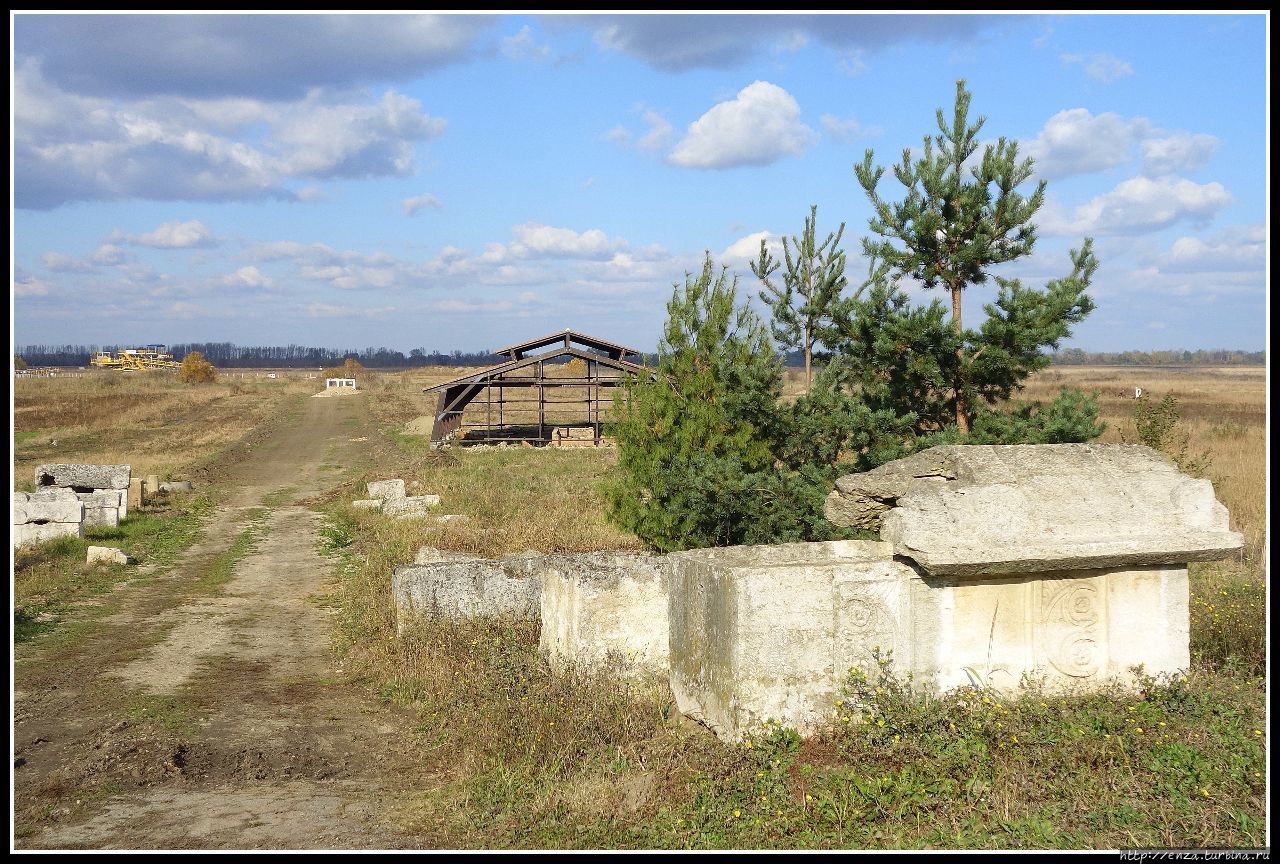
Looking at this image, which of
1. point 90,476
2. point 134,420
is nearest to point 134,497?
point 90,476

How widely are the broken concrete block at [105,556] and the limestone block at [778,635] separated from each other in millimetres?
12198

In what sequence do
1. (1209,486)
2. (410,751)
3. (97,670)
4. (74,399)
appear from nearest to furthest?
(1209,486) < (410,751) < (97,670) < (74,399)

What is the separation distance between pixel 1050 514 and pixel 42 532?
16.3m

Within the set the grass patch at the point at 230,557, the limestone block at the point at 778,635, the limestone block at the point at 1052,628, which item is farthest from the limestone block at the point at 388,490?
the limestone block at the point at 1052,628

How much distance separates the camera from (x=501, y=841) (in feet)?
17.0

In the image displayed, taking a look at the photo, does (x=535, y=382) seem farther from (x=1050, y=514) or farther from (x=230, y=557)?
(x=1050, y=514)

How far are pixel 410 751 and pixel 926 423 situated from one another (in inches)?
245

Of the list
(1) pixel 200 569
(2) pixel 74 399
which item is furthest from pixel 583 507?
(2) pixel 74 399

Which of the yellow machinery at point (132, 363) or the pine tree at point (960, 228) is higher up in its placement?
the yellow machinery at point (132, 363)

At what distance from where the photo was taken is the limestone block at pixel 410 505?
719 inches

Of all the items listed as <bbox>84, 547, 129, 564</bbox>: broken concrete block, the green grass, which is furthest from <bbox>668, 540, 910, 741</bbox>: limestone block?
<bbox>84, 547, 129, 564</bbox>: broken concrete block

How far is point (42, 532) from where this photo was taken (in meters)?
16.1

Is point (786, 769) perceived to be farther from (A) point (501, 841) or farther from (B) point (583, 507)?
(B) point (583, 507)

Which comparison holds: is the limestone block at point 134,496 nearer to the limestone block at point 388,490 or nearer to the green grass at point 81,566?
the green grass at point 81,566
